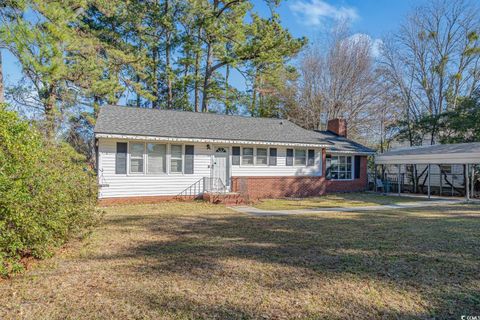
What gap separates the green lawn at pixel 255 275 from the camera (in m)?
3.40

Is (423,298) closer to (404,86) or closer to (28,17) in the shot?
(28,17)

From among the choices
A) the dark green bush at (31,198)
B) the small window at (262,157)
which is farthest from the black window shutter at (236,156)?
the dark green bush at (31,198)

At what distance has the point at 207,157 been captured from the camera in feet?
44.5

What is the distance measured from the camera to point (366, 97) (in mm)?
25281

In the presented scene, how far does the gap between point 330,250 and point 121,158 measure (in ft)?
29.5

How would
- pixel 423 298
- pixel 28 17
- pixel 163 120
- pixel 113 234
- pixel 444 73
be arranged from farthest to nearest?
pixel 444 73 < pixel 163 120 < pixel 28 17 < pixel 113 234 < pixel 423 298

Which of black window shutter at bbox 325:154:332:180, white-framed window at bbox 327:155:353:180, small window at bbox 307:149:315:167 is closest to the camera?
small window at bbox 307:149:315:167

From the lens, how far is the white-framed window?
17.6 m

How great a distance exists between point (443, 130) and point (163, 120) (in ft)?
66.0

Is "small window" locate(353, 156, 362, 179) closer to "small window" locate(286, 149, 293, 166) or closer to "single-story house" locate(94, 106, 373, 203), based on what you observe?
"single-story house" locate(94, 106, 373, 203)

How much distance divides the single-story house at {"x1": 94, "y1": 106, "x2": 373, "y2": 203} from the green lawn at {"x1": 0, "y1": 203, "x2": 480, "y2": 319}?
4572mm

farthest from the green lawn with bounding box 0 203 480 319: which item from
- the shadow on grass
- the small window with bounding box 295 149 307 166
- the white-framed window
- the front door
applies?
the white-framed window

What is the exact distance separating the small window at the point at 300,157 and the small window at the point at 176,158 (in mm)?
6149

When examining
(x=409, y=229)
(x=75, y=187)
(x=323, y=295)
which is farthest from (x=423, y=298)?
(x=75, y=187)
